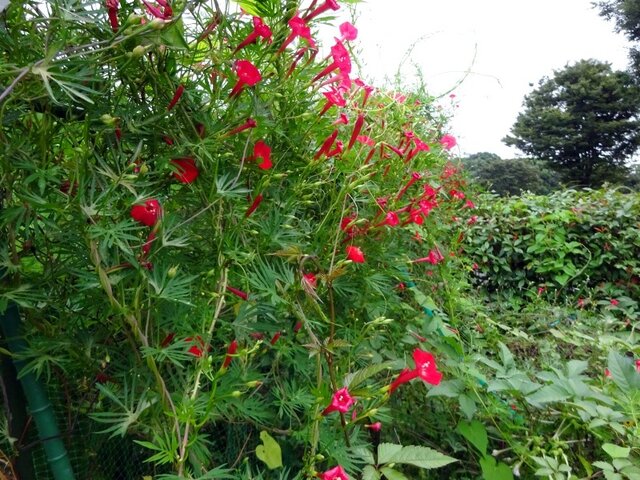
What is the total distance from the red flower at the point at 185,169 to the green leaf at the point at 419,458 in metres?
0.68

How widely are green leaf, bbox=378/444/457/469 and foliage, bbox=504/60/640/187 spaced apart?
2572 cm

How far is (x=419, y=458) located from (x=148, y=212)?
29.2 inches

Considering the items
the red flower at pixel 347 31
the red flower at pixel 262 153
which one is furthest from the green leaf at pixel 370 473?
the red flower at pixel 347 31

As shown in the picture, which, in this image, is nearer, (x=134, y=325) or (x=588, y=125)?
(x=134, y=325)

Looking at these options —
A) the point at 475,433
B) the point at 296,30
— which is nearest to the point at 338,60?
the point at 296,30

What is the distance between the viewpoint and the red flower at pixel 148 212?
0.68 metres

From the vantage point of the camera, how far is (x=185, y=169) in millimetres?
768

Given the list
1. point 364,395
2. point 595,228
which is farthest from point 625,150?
point 364,395

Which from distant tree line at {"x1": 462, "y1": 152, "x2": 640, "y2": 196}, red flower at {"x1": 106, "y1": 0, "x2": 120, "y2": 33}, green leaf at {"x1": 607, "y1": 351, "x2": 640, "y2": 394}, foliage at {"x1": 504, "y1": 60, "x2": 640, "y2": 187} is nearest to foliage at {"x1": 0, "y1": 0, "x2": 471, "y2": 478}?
red flower at {"x1": 106, "y1": 0, "x2": 120, "y2": 33}

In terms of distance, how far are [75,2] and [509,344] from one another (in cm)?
228

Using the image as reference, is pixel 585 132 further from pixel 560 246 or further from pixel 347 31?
pixel 347 31

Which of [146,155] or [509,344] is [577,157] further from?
[146,155]

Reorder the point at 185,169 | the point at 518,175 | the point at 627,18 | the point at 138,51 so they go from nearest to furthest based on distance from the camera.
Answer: the point at 138,51 < the point at 185,169 < the point at 627,18 < the point at 518,175

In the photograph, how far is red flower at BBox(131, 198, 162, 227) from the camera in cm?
68
